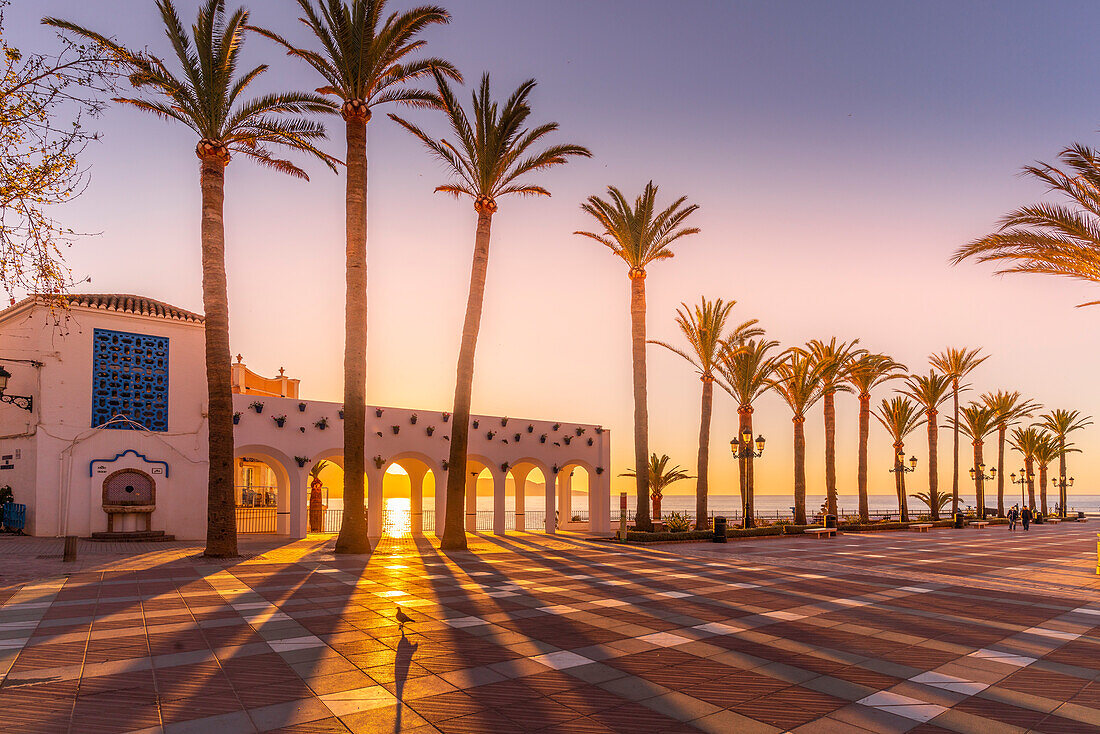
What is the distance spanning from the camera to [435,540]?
24.5m

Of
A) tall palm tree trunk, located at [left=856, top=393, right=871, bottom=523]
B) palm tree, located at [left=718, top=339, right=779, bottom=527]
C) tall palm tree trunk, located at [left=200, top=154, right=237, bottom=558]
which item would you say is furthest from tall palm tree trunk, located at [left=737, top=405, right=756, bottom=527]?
tall palm tree trunk, located at [left=200, top=154, right=237, bottom=558]

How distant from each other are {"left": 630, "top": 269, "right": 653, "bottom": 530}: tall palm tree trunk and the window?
17.0 m

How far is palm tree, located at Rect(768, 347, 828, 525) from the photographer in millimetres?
36594

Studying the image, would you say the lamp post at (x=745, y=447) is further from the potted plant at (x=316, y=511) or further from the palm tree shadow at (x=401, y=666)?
the palm tree shadow at (x=401, y=666)

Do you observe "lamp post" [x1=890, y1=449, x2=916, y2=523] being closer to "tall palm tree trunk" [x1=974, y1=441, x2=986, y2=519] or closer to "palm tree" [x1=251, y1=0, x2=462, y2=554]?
"tall palm tree trunk" [x1=974, y1=441, x2=986, y2=519]

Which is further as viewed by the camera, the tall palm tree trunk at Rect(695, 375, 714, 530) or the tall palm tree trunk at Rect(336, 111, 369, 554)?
the tall palm tree trunk at Rect(695, 375, 714, 530)

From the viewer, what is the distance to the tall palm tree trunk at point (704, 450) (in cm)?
3058

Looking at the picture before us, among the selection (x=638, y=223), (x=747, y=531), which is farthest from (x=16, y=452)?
(x=747, y=531)

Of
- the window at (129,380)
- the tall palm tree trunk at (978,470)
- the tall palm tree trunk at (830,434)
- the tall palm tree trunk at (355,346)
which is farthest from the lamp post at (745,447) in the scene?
the tall palm tree trunk at (978,470)

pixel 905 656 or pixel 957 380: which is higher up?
pixel 957 380

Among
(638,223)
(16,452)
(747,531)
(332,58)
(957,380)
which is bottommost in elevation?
(747,531)

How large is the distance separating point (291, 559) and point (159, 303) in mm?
12072

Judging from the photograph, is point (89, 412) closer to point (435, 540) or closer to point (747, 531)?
point (435, 540)

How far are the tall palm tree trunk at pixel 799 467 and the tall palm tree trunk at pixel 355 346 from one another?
81.9ft
